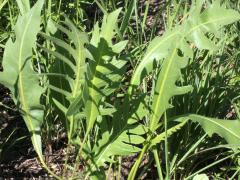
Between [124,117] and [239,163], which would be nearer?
[124,117]

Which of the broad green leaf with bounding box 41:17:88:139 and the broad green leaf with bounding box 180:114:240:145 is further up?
the broad green leaf with bounding box 41:17:88:139

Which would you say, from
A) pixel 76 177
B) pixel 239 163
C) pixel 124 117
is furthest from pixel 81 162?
pixel 239 163

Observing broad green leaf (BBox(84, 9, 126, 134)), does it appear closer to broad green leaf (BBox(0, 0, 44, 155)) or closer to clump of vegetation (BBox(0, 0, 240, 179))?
clump of vegetation (BBox(0, 0, 240, 179))

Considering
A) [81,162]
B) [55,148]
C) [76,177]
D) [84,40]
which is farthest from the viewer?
[55,148]

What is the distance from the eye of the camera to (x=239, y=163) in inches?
50.4

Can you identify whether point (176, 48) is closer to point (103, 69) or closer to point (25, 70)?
point (103, 69)

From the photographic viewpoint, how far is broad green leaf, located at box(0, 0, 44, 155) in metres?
1.04

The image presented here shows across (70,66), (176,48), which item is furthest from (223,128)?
(70,66)

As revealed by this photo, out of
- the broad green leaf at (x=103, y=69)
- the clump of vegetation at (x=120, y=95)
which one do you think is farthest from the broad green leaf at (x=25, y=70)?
the broad green leaf at (x=103, y=69)

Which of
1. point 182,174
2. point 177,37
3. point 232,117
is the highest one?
point 177,37

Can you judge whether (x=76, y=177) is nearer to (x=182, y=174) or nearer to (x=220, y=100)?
(x=182, y=174)

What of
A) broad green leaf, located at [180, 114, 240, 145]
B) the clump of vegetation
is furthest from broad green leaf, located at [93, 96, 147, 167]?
broad green leaf, located at [180, 114, 240, 145]

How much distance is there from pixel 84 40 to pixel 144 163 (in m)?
0.53

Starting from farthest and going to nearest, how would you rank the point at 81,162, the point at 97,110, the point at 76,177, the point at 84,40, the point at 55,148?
the point at 55,148
the point at 81,162
the point at 76,177
the point at 97,110
the point at 84,40
